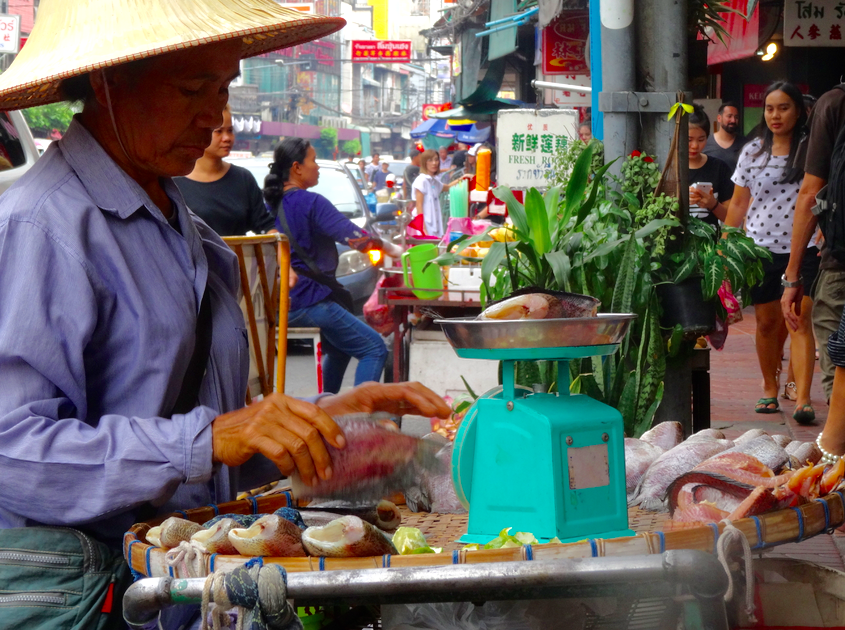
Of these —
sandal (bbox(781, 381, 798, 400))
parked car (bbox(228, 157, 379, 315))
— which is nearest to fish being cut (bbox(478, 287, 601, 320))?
sandal (bbox(781, 381, 798, 400))

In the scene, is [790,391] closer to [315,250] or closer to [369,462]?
[315,250]

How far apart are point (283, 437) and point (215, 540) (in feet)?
0.65

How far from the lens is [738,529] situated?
1.52m

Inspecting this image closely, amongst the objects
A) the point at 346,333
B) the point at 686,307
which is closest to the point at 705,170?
the point at 346,333

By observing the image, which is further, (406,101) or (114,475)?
(406,101)

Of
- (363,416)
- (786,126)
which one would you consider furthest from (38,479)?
(786,126)

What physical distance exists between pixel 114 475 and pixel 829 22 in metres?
8.63

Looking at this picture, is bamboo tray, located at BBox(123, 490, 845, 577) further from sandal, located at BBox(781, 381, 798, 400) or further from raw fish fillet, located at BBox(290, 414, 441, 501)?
sandal, located at BBox(781, 381, 798, 400)

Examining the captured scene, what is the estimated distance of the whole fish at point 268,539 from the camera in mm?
1465

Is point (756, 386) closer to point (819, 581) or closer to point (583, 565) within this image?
point (819, 581)

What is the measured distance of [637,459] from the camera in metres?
2.42

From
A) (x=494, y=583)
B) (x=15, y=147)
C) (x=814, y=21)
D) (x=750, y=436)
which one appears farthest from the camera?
(x=814, y=21)

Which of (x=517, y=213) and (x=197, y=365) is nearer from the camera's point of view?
(x=197, y=365)

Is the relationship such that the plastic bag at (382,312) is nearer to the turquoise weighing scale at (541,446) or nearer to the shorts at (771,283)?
the shorts at (771,283)
